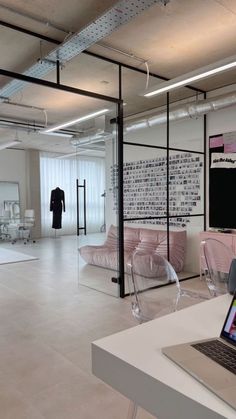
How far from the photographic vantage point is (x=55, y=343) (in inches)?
120

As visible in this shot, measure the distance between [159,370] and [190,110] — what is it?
450 centimetres

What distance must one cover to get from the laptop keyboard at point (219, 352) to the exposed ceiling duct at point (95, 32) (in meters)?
2.48

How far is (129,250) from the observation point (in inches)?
235

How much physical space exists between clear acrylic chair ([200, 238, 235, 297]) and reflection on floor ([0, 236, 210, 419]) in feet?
1.20

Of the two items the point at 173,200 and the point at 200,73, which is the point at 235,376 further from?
the point at 173,200

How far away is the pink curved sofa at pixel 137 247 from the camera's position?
5.46 metres

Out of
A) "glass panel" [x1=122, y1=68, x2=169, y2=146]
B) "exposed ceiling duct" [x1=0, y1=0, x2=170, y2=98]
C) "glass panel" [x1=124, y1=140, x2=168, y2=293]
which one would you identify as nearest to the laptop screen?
"exposed ceiling duct" [x1=0, y1=0, x2=170, y2=98]

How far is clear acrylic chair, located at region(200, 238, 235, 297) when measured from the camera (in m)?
2.84

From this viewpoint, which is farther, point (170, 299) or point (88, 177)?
point (88, 177)

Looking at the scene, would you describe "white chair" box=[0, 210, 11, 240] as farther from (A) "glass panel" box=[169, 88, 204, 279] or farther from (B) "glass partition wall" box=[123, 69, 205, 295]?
(A) "glass panel" box=[169, 88, 204, 279]

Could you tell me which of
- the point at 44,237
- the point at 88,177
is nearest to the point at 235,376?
the point at 88,177

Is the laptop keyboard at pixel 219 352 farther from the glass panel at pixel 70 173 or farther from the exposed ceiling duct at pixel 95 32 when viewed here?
the glass panel at pixel 70 173

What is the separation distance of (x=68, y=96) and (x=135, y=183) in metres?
2.09

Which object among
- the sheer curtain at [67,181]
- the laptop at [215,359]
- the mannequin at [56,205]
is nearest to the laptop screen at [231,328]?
the laptop at [215,359]
